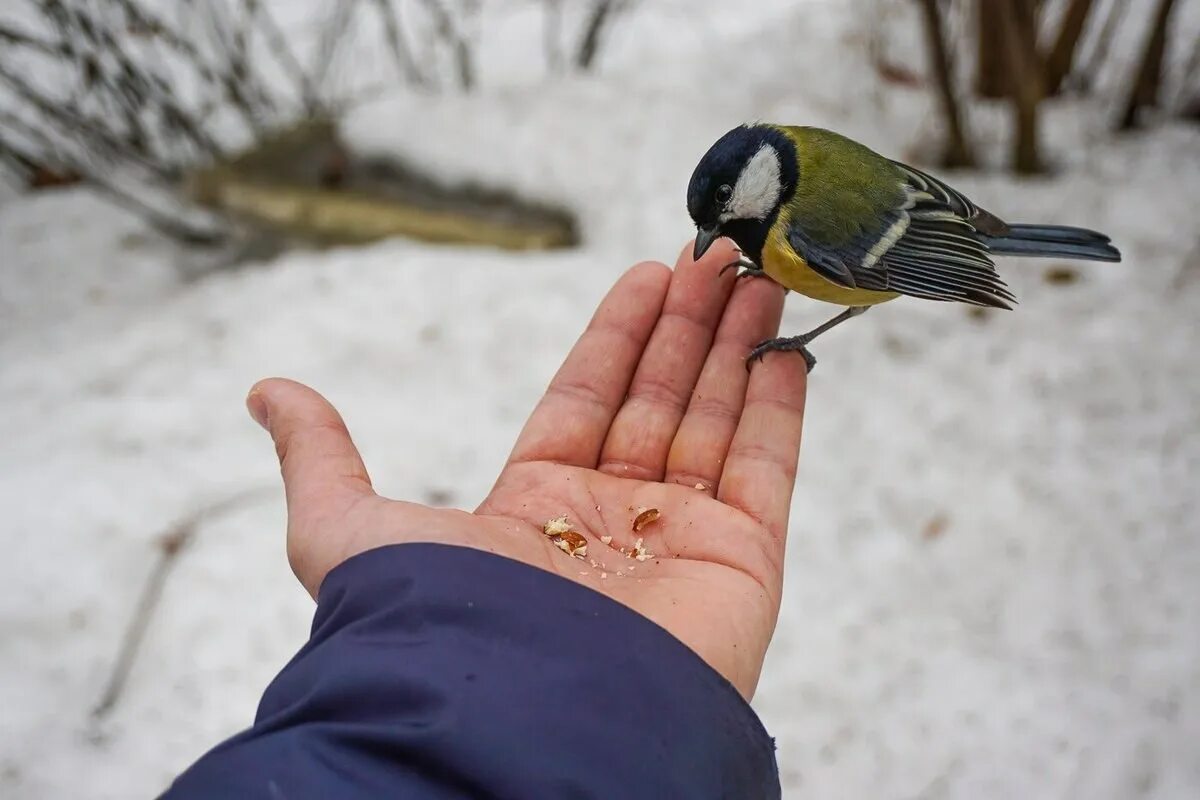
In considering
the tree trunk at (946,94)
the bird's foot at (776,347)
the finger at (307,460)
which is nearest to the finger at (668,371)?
the bird's foot at (776,347)

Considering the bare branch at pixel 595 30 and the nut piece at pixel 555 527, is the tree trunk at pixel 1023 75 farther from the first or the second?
the nut piece at pixel 555 527

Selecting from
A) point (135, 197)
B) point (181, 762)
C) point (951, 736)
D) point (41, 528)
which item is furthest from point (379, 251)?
point (951, 736)

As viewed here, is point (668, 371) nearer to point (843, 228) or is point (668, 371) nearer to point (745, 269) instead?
point (745, 269)

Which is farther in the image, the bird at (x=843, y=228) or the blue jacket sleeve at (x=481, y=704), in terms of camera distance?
the bird at (x=843, y=228)

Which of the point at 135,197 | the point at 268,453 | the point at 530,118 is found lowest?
the point at 268,453

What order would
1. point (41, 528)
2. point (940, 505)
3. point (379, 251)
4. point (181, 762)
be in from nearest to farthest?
1. point (181, 762)
2. point (41, 528)
3. point (940, 505)
4. point (379, 251)

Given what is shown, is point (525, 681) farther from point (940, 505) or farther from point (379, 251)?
point (379, 251)

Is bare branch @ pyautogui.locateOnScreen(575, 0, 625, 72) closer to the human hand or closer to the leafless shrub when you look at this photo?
the leafless shrub
